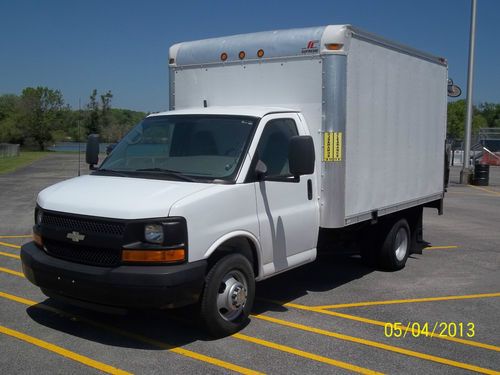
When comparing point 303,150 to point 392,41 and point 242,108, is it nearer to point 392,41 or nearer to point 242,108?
point 242,108

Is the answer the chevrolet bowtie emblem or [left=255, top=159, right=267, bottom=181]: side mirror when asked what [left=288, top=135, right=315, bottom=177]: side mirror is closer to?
[left=255, top=159, right=267, bottom=181]: side mirror

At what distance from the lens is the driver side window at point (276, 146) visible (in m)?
5.90

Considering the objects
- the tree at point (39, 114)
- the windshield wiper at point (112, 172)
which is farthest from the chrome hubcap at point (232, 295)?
the tree at point (39, 114)

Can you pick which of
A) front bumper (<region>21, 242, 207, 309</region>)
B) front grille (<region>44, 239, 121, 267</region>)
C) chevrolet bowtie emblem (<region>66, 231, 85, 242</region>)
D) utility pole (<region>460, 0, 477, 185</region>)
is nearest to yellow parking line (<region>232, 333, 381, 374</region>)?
front bumper (<region>21, 242, 207, 309</region>)

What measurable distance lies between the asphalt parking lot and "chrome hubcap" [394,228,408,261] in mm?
267

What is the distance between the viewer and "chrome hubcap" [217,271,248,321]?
5.37 meters

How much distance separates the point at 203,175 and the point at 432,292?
3.52 meters

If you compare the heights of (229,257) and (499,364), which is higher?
(229,257)

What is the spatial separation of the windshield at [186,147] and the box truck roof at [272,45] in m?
1.17

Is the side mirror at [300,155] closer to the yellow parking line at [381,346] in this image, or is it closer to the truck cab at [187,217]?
the truck cab at [187,217]

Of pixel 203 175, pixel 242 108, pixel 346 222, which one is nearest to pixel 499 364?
pixel 346 222

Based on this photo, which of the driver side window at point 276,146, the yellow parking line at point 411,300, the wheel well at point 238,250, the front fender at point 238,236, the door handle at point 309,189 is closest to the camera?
the front fender at point 238,236

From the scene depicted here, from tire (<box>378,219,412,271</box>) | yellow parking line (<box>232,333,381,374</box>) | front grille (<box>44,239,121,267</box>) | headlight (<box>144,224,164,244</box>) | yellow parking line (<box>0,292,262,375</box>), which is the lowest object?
yellow parking line (<box>232,333,381,374</box>)

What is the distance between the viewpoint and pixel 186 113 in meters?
6.44
